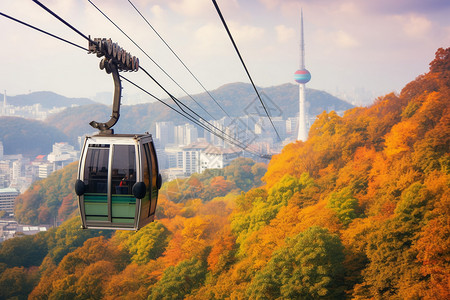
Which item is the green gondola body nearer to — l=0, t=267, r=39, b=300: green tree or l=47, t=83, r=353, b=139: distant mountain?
l=0, t=267, r=39, b=300: green tree

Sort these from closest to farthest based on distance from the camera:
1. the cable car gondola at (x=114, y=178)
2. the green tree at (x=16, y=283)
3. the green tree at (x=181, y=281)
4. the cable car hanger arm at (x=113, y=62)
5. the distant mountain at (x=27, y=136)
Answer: the cable car hanger arm at (x=113, y=62)
the cable car gondola at (x=114, y=178)
the green tree at (x=181, y=281)
the green tree at (x=16, y=283)
the distant mountain at (x=27, y=136)

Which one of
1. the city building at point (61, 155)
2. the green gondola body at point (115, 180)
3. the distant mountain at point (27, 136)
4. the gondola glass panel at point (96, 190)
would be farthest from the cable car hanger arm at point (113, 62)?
the distant mountain at point (27, 136)

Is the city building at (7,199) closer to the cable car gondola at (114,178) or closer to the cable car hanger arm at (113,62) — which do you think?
the cable car gondola at (114,178)

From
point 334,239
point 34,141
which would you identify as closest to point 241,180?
point 334,239

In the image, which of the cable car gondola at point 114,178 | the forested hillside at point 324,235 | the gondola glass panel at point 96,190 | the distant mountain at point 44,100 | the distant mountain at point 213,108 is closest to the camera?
the cable car gondola at point 114,178

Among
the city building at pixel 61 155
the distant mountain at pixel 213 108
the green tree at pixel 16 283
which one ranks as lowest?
the green tree at pixel 16 283

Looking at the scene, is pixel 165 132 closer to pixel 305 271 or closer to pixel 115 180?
pixel 305 271

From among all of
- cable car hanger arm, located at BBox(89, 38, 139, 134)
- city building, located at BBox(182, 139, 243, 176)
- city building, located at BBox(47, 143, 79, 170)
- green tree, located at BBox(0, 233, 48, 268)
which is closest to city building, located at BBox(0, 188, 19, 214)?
city building, located at BBox(47, 143, 79, 170)

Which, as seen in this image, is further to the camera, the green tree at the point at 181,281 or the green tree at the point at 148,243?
the green tree at the point at 148,243
